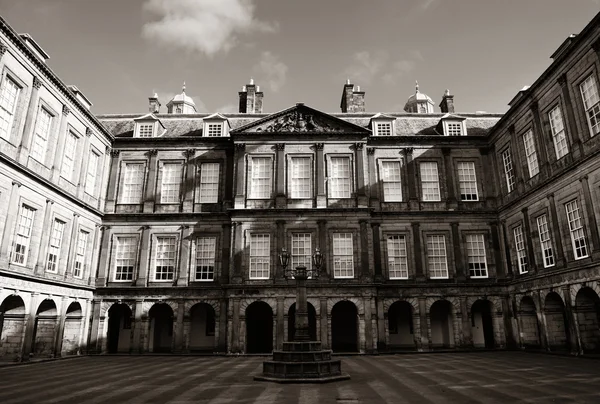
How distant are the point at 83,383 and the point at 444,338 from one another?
21.0 m

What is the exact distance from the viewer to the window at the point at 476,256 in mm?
26109

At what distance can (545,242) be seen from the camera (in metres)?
21.9

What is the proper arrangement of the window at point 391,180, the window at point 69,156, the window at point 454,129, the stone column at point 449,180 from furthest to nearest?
1. the window at point 454,129
2. the window at point 391,180
3. the stone column at point 449,180
4. the window at point 69,156

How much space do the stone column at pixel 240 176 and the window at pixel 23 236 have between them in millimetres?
10348

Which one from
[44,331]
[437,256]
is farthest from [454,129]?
[44,331]

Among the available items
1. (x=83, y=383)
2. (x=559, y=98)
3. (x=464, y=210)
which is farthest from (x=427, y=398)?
(x=464, y=210)

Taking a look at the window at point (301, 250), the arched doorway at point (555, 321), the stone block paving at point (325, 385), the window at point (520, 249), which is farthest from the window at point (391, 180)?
the stone block paving at point (325, 385)

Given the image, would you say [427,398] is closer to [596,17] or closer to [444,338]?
[596,17]

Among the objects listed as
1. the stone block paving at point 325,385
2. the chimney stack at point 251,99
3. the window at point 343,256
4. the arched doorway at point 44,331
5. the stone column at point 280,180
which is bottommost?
the stone block paving at point 325,385

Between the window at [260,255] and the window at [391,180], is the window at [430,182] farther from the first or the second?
the window at [260,255]

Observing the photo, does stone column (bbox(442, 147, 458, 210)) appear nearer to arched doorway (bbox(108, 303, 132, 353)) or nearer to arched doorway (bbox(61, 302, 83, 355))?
arched doorway (bbox(108, 303, 132, 353))

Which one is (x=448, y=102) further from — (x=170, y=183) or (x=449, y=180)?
(x=170, y=183)

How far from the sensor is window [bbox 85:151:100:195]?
25.3 m

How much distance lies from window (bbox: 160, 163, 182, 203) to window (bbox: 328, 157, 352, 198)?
31.6ft
